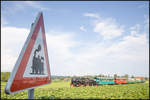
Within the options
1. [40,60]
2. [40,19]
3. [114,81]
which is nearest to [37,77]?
[40,60]

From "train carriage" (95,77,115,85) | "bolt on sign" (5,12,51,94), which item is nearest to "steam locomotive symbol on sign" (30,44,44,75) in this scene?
"bolt on sign" (5,12,51,94)

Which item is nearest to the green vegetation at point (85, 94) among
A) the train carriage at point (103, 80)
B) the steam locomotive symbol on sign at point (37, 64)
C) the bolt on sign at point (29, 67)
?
the steam locomotive symbol on sign at point (37, 64)

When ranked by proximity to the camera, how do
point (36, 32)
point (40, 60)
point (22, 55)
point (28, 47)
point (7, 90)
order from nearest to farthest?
point (7, 90) → point (22, 55) → point (28, 47) → point (36, 32) → point (40, 60)

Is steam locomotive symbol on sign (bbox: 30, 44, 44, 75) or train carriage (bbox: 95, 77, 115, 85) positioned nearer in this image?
steam locomotive symbol on sign (bbox: 30, 44, 44, 75)

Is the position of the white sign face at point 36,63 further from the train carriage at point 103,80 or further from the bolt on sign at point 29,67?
the train carriage at point 103,80

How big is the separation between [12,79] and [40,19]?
4.08 ft

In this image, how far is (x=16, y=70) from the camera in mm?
1488

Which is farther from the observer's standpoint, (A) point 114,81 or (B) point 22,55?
(A) point 114,81

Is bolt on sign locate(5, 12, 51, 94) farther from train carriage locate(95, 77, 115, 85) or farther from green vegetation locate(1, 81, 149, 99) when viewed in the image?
train carriage locate(95, 77, 115, 85)

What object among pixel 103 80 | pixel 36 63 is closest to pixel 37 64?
pixel 36 63

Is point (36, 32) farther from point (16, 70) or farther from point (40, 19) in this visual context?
point (16, 70)

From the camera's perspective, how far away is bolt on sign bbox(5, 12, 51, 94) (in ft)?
4.69

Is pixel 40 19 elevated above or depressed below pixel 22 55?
above

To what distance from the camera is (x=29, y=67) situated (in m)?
1.79
